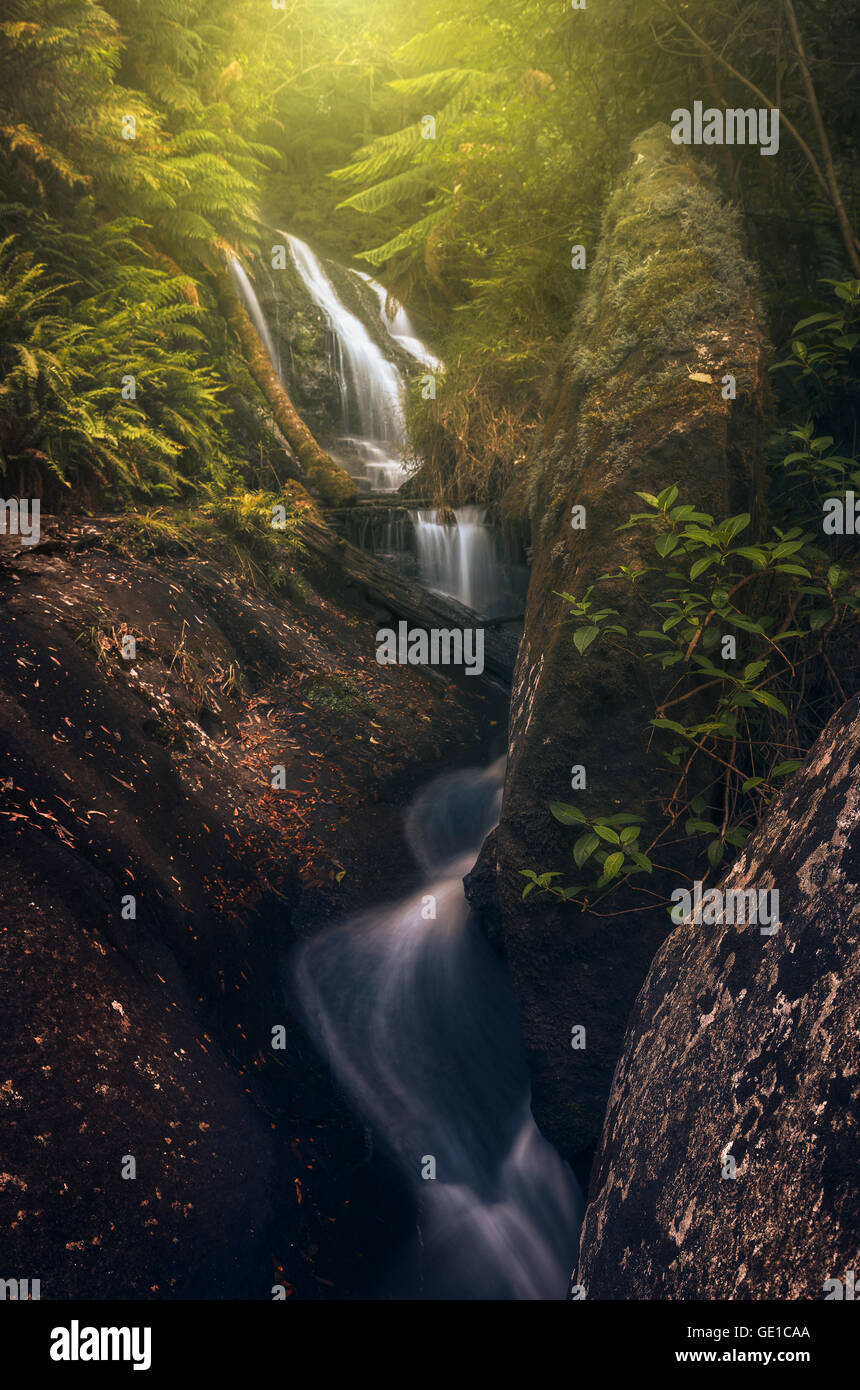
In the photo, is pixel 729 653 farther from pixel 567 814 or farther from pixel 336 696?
pixel 336 696

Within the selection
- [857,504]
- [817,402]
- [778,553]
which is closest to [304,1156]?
[778,553]

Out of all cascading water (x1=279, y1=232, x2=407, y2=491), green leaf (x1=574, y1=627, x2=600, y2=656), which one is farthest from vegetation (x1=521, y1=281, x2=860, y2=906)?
cascading water (x1=279, y1=232, x2=407, y2=491)

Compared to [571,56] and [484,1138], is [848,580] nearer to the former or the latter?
[484,1138]

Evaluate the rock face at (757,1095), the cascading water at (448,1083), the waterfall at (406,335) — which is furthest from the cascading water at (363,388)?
the rock face at (757,1095)

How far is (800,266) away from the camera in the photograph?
5.35 metres

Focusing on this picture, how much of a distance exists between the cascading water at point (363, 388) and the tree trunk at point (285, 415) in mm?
3056

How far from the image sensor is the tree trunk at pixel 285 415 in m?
10.3

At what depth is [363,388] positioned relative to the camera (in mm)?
15266

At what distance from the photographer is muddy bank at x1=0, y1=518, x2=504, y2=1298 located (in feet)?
9.07

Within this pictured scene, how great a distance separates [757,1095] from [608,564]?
2.79 meters

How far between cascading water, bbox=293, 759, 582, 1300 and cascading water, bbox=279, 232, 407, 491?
10.7m

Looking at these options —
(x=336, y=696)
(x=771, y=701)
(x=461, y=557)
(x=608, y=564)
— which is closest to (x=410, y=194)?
(x=461, y=557)

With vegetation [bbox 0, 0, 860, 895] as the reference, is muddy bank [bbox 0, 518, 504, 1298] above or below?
below

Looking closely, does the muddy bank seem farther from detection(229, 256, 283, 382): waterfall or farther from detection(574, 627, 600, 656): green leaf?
detection(229, 256, 283, 382): waterfall
